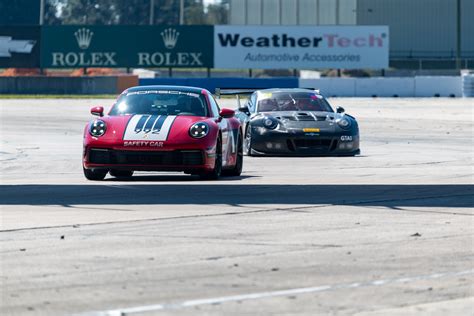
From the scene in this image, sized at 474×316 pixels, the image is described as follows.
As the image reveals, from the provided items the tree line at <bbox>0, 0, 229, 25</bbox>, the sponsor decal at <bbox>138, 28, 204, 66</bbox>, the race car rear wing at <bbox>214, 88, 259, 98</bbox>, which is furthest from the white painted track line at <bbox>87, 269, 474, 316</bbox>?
the tree line at <bbox>0, 0, 229, 25</bbox>

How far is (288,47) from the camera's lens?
2058 inches

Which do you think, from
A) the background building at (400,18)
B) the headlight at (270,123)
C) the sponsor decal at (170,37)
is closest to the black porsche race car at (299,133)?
the headlight at (270,123)

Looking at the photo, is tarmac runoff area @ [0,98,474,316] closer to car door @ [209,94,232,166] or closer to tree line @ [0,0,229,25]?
car door @ [209,94,232,166]

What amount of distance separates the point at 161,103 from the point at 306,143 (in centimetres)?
472

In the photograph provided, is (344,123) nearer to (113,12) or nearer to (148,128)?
(148,128)

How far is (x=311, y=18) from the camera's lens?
81.4 m

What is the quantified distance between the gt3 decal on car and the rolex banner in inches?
1467

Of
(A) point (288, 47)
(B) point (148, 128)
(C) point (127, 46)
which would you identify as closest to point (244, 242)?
(B) point (148, 128)

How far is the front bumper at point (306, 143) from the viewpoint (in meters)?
19.6

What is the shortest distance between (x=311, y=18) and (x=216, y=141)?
67.4 m

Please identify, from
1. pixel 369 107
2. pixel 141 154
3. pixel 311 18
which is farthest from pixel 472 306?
pixel 311 18

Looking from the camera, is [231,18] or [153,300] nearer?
[153,300]

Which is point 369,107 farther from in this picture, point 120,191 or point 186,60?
point 120,191

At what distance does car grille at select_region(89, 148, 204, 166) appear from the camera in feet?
47.0
